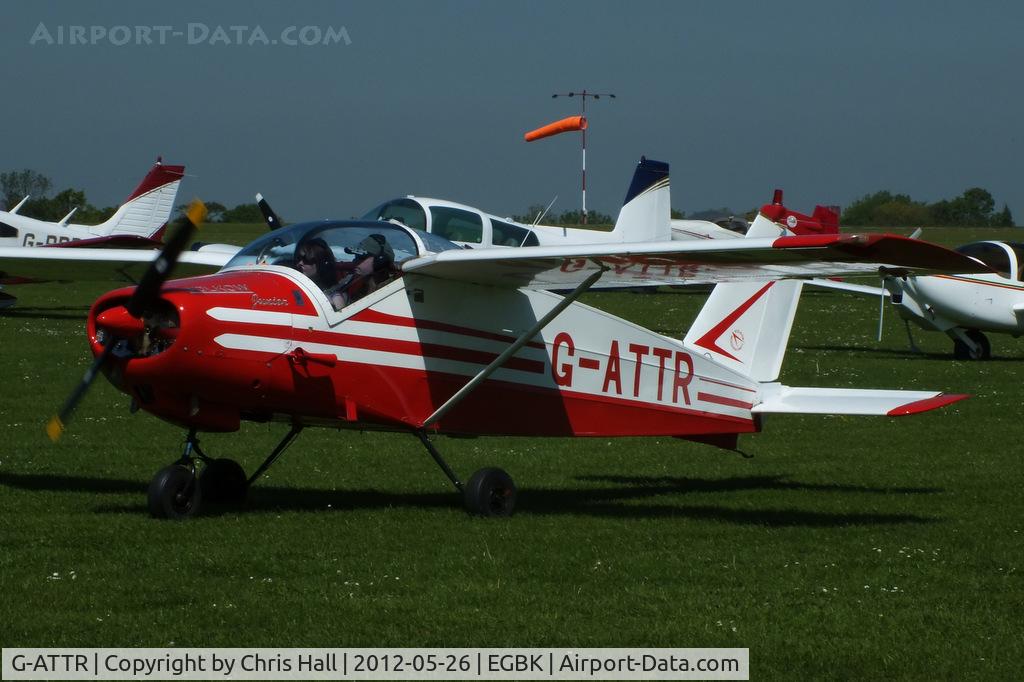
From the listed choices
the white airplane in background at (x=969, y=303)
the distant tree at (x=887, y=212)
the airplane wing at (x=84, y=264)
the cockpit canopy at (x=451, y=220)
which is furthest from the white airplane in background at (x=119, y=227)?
the distant tree at (x=887, y=212)

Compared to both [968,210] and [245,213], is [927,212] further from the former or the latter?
[245,213]

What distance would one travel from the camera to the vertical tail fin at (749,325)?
11516mm

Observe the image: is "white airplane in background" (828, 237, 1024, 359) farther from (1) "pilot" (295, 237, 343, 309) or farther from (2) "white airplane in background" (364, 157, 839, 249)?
(1) "pilot" (295, 237, 343, 309)

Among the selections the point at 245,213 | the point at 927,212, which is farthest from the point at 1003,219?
the point at 245,213

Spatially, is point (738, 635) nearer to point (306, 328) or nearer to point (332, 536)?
point (332, 536)

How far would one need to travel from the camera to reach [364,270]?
29.8 feet

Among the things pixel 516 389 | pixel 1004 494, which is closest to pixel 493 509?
pixel 516 389

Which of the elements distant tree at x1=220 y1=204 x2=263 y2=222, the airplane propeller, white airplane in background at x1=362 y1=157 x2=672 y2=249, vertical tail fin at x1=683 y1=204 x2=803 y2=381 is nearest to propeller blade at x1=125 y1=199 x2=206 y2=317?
the airplane propeller

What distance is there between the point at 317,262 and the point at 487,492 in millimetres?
2002

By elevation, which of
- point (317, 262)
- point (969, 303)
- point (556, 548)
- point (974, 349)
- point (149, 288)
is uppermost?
point (317, 262)

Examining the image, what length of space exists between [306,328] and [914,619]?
13.9 ft

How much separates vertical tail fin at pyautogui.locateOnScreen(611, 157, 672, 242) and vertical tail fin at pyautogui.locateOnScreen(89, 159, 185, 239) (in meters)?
17.1

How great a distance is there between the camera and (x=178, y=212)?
8.33m

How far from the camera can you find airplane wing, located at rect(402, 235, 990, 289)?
7.84m
